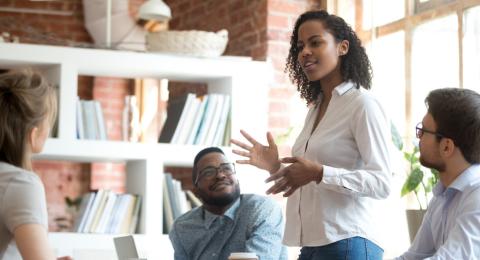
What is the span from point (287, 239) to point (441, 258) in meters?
0.58

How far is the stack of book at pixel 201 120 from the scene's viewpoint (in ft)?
15.3

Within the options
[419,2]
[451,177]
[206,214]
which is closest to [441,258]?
[451,177]

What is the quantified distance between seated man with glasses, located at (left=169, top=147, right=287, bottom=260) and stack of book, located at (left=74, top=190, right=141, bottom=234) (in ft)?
2.88

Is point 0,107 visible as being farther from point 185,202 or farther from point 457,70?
point 185,202

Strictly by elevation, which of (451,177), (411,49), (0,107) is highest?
(411,49)

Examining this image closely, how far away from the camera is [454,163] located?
2.29 meters

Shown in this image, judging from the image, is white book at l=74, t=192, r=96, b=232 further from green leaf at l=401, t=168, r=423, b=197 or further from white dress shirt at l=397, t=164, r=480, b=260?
white dress shirt at l=397, t=164, r=480, b=260

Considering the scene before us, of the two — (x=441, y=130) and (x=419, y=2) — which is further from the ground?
(x=419, y=2)

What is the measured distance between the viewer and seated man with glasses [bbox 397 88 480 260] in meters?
2.18

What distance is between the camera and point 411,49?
13.6 ft

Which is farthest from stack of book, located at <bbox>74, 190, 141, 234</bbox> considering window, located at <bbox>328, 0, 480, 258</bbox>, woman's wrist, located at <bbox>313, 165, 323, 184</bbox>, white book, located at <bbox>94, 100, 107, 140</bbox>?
woman's wrist, located at <bbox>313, 165, 323, 184</bbox>

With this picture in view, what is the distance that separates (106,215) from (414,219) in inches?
64.7

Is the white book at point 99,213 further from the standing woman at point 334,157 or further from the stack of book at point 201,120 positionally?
the standing woman at point 334,157

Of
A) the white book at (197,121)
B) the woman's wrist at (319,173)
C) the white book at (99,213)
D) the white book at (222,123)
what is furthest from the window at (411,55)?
the woman's wrist at (319,173)
